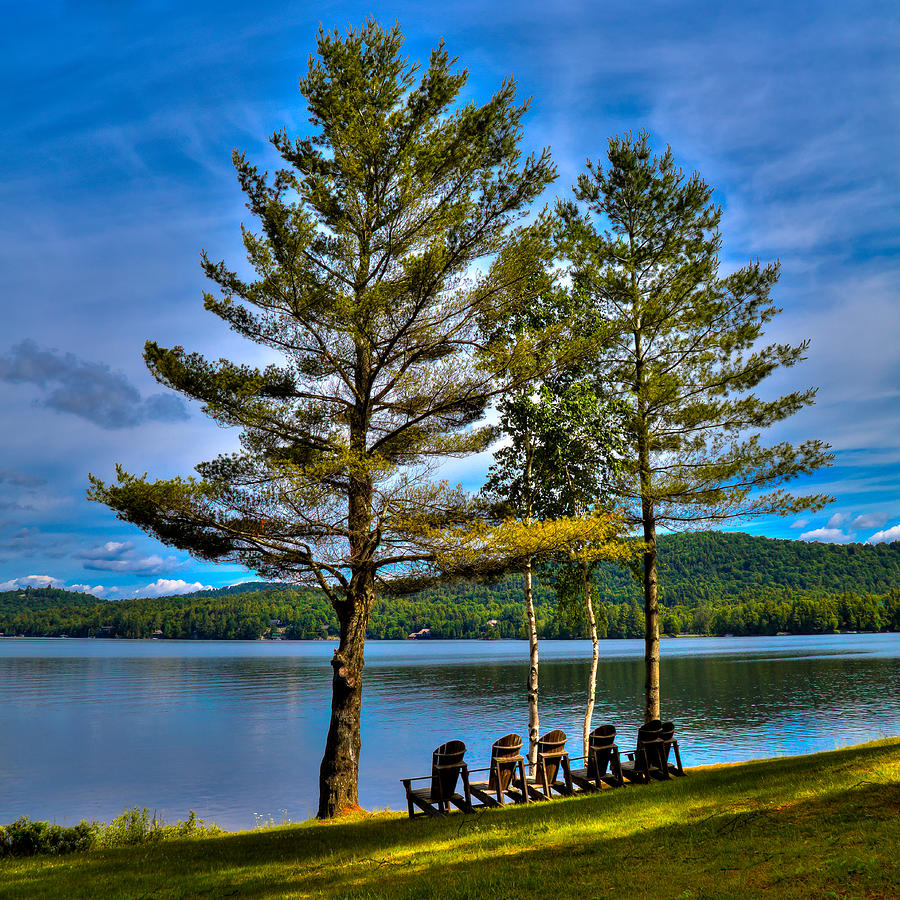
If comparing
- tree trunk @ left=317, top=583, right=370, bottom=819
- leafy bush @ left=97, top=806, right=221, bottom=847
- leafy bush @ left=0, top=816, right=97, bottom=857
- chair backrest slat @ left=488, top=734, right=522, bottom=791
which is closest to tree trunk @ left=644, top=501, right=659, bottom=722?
chair backrest slat @ left=488, top=734, right=522, bottom=791

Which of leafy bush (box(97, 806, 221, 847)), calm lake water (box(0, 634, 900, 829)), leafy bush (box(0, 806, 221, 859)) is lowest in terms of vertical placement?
calm lake water (box(0, 634, 900, 829))

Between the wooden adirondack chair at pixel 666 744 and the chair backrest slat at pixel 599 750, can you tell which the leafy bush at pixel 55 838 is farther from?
the wooden adirondack chair at pixel 666 744

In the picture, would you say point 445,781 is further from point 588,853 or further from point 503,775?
point 588,853

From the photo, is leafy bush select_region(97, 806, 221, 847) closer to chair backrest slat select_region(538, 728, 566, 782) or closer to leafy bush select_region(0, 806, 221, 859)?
leafy bush select_region(0, 806, 221, 859)

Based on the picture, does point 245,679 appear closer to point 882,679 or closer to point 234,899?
point 882,679

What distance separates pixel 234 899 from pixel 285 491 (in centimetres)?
678

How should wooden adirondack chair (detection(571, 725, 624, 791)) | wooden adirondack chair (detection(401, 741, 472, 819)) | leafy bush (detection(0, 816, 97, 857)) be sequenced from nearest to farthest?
1. leafy bush (detection(0, 816, 97, 857))
2. wooden adirondack chair (detection(401, 741, 472, 819))
3. wooden adirondack chair (detection(571, 725, 624, 791))

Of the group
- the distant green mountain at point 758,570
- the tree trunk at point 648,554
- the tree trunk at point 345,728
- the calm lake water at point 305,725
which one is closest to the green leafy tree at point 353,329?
the tree trunk at point 345,728

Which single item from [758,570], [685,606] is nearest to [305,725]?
[685,606]

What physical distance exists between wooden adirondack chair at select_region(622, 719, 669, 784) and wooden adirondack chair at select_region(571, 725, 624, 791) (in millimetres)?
294

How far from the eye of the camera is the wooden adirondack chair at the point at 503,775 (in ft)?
37.2

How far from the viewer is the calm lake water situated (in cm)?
2402

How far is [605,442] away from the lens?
659 inches

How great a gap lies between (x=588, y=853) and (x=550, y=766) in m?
5.07
